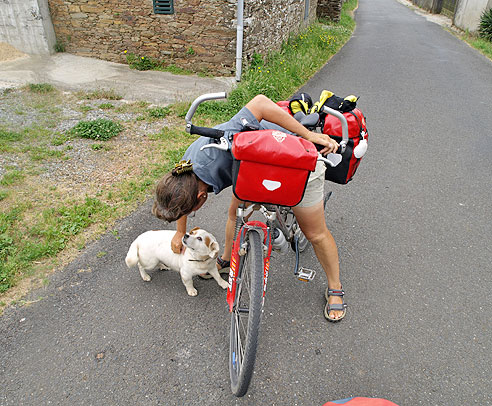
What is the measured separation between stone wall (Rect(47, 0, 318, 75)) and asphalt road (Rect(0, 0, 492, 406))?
15.7 ft

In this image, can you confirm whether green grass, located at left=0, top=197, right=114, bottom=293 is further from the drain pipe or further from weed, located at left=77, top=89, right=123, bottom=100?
the drain pipe

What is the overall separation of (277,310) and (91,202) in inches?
86.5

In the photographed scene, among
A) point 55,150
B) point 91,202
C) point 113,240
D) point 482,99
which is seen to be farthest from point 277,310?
point 482,99

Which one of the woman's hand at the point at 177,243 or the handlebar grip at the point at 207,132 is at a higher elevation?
the handlebar grip at the point at 207,132

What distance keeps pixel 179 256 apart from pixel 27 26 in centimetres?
852

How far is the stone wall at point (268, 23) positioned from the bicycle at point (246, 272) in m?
6.23

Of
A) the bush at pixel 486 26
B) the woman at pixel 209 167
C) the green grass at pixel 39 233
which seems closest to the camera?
the woman at pixel 209 167

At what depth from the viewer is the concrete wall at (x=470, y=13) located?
1512cm

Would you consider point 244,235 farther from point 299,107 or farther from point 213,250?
point 299,107

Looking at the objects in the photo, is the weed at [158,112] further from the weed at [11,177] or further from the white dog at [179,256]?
the white dog at [179,256]

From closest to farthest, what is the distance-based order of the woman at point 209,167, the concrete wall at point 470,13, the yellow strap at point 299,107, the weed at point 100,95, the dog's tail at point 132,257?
the woman at point 209,167 → the yellow strap at point 299,107 → the dog's tail at point 132,257 → the weed at point 100,95 → the concrete wall at point 470,13

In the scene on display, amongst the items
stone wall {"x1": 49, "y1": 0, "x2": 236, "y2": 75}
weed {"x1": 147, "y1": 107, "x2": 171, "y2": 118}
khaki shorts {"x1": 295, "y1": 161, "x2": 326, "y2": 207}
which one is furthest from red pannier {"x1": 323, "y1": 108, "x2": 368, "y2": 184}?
stone wall {"x1": 49, "y1": 0, "x2": 236, "y2": 75}

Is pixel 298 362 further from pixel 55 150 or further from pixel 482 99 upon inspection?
pixel 482 99

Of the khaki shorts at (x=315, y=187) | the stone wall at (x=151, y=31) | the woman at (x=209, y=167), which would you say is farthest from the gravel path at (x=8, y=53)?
the khaki shorts at (x=315, y=187)
